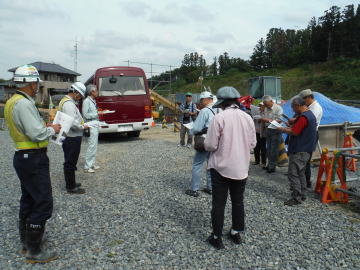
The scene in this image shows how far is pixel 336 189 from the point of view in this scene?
4.74 metres

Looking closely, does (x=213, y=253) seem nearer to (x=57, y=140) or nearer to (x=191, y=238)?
(x=191, y=238)

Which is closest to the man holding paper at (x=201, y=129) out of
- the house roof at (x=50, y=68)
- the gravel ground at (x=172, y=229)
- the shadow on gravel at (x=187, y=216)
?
the gravel ground at (x=172, y=229)

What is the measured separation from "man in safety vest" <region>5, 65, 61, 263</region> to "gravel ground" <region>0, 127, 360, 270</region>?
338mm

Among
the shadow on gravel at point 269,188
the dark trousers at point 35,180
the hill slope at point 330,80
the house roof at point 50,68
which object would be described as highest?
the house roof at point 50,68

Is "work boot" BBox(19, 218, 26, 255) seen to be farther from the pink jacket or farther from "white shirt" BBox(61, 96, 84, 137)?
the pink jacket

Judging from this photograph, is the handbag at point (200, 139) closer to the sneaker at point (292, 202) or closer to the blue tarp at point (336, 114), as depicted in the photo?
the sneaker at point (292, 202)

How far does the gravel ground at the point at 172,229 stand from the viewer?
3047 millimetres

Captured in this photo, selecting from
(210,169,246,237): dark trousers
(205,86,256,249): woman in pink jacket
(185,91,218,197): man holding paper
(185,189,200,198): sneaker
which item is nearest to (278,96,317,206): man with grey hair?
(185,91,218,197): man holding paper

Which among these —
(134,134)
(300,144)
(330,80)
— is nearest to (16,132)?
(300,144)

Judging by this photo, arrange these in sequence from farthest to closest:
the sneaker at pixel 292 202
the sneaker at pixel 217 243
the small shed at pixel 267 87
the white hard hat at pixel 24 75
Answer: the small shed at pixel 267 87, the sneaker at pixel 292 202, the sneaker at pixel 217 243, the white hard hat at pixel 24 75

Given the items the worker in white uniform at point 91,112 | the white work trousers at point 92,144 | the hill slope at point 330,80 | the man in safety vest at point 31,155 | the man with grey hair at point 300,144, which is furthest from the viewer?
the hill slope at point 330,80

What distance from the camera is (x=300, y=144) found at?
15.1 feet

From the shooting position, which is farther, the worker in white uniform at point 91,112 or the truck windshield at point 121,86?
the truck windshield at point 121,86

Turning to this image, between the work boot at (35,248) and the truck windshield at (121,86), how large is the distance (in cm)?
846
